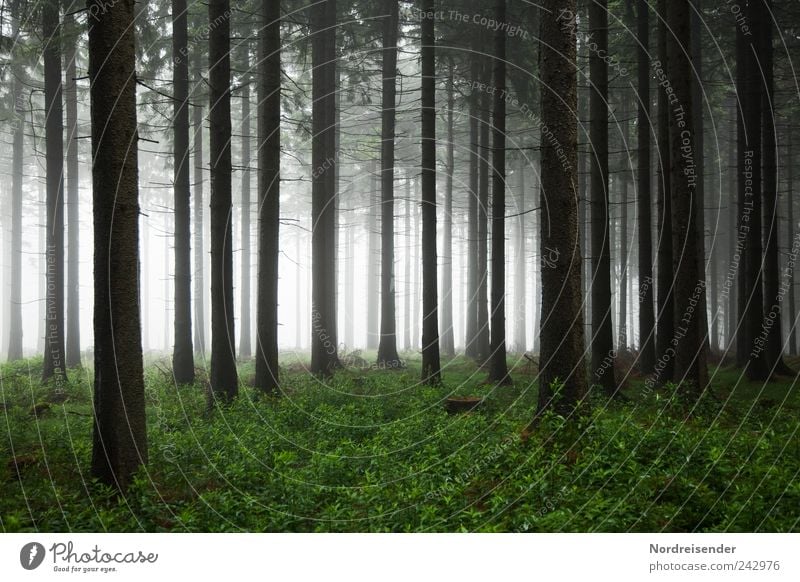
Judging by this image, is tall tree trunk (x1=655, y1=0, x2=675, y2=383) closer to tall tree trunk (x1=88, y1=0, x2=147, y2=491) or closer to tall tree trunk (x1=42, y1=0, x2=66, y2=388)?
tall tree trunk (x1=88, y1=0, x2=147, y2=491)

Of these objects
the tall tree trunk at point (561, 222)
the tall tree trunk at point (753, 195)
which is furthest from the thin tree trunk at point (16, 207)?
the tall tree trunk at point (753, 195)

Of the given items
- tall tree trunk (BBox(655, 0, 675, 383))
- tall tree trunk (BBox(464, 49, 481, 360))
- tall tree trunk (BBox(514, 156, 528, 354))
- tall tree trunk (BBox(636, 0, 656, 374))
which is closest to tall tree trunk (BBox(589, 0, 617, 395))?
tall tree trunk (BBox(655, 0, 675, 383))

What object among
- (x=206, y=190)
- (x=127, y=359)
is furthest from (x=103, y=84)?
(x=206, y=190)

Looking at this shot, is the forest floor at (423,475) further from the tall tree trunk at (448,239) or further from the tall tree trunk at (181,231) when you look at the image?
the tall tree trunk at (448,239)

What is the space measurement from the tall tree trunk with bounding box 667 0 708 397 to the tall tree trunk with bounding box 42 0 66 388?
15.4 meters

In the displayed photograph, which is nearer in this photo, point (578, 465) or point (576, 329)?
point (578, 465)

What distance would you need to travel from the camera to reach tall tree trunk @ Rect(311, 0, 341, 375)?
1966 cm

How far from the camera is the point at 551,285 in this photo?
8.88 m

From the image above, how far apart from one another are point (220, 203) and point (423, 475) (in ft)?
27.6

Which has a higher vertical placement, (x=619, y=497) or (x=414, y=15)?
(x=414, y=15)

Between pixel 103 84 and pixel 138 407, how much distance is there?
414cm
